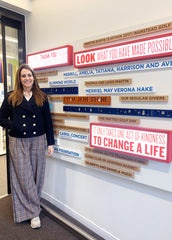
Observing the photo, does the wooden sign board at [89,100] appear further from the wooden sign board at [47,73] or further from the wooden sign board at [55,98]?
the wooden sign board at [47,73]

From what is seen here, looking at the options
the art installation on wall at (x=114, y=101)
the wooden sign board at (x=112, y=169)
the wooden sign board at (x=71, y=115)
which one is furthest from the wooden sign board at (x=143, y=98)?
the wooden sign board at (x=112, y=169)

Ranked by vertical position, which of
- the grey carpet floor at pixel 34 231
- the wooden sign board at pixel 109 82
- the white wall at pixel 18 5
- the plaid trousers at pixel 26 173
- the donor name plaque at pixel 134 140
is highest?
the white wall at pixel 18 5

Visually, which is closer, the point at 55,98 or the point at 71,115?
the point at 71,115

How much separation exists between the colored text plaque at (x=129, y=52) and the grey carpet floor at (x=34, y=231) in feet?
4.92

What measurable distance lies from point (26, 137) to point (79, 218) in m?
0.94

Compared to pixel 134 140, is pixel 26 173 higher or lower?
Result: lower

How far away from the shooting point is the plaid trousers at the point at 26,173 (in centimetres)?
180

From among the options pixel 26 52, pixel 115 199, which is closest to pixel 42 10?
pixel 26 52

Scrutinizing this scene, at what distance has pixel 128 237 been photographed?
5.00 ft

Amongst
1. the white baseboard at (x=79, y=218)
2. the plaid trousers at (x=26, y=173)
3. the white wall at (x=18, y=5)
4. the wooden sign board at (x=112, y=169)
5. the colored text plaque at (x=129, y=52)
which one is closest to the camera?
the colored text plaque at (x=129, y=52)

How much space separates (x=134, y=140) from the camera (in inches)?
52.2

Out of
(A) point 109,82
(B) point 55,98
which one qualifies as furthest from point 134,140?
(B) point 55,98

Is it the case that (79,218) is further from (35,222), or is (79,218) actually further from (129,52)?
(129,52)

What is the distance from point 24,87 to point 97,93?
714mm
